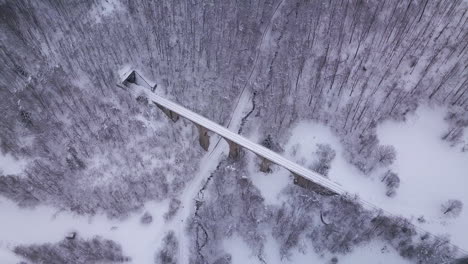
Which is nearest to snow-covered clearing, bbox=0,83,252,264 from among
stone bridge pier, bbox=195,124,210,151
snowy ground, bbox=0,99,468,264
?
snowy ground, bbox=0,99,468,264

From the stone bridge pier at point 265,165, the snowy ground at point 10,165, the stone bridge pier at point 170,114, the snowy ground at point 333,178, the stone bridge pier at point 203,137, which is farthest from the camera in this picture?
the stone bridge pier at point 170,114

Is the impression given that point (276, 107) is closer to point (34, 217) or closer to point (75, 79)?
point (75, 79)

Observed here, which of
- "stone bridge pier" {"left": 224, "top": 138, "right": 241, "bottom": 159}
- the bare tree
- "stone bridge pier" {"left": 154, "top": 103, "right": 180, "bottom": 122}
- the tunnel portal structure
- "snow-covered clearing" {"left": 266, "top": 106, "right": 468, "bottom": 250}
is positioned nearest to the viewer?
the bare tree

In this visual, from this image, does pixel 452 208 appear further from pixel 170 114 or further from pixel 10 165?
pixel 10 165

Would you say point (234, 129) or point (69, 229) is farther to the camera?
point (234, 129)

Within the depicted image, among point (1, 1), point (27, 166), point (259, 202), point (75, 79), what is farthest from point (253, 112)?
point (1, 1)

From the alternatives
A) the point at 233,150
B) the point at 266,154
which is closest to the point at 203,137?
the point at 233,150

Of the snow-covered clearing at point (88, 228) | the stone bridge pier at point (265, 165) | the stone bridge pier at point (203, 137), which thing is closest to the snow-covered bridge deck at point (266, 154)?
the stone bridge pier at point (203, 137)

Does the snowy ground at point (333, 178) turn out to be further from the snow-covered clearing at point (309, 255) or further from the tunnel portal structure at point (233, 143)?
the tunnel portal structure at point (233, 143)

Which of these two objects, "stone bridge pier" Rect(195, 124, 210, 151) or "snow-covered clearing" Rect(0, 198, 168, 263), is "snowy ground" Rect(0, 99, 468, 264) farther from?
"stone bridge pier" Rect(195, 124, 210, 151)
